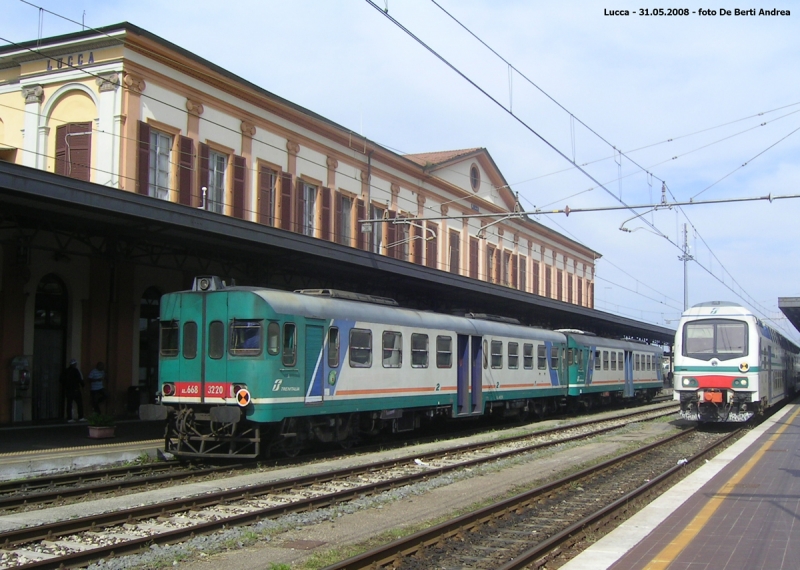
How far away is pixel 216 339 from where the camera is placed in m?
13.9

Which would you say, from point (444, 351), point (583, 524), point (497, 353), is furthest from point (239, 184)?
point (583, 524)

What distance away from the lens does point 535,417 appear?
2595 cm

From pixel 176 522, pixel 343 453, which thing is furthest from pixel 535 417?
pixel 176 522

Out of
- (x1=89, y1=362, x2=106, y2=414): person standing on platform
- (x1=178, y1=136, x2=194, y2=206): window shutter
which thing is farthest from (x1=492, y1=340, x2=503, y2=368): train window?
(x1=89, y1=362, x2=106, y2=414): person standing on platform

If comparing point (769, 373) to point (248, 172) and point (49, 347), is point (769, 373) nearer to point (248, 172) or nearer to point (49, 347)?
point (248, 172)

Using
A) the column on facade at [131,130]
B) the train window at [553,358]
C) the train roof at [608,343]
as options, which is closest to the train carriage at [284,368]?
the column on facade at [131,130]

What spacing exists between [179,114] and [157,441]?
10797 millimetres

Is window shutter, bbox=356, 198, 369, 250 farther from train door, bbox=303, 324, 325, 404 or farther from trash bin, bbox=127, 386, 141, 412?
train door, bbox=303, 324, 325, 404

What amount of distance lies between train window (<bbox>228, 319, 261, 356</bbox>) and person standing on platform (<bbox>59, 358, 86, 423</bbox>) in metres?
6.23

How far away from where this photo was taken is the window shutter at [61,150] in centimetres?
2144

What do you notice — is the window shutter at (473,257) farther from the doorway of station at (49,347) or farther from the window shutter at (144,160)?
the doorway of station at (49,347)

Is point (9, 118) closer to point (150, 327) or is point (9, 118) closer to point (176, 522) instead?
point (150, 327)

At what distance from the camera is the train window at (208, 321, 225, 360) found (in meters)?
13.8

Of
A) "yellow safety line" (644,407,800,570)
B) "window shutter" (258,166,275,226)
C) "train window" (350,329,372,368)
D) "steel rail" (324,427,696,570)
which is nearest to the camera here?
"yellow safety line" (644,407,800,570)
